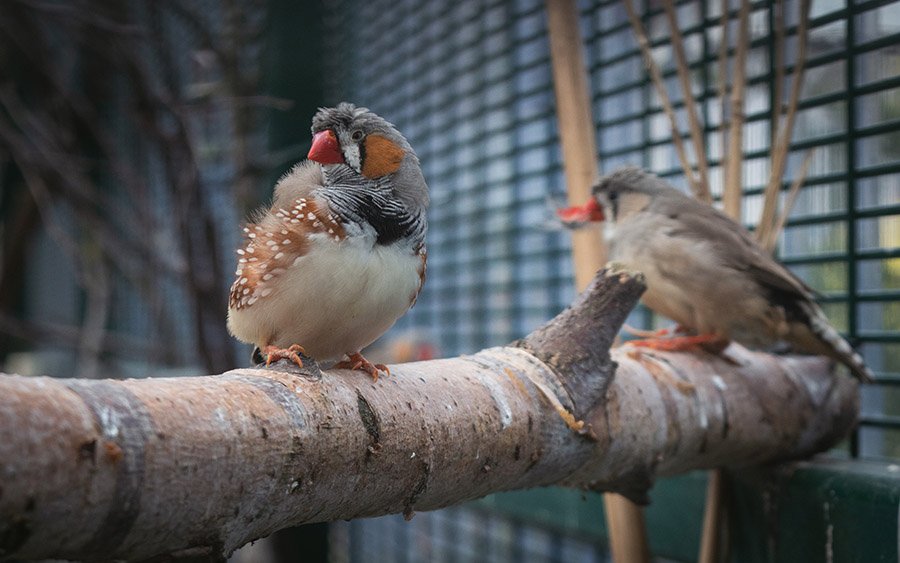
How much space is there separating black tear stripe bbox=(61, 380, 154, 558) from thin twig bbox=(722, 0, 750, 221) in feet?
4.32

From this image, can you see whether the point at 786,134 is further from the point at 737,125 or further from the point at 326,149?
the point at 326,149

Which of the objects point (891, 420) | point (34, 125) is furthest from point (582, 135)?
point (34, 125)

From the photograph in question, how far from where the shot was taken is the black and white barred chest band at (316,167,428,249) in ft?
3.50

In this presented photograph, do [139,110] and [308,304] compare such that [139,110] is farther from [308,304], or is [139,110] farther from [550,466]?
[550,466]

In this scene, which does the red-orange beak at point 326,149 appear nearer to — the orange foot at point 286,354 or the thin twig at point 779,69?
the orange foot at point 286,354


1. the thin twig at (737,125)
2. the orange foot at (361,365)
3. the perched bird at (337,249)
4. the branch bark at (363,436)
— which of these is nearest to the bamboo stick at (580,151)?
the branch bark at (363,436)

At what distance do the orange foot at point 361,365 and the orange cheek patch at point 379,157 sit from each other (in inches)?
10.6

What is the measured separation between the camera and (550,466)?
110 cm

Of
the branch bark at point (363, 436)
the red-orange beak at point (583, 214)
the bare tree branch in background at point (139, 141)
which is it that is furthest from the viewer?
the bare tree branch in background at point (139, 141)

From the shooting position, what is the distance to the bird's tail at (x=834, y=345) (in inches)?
57.7

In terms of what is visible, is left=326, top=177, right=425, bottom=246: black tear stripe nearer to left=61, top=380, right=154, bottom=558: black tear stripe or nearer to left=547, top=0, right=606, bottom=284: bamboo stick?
left=61, top=380, right=154, bottom=558: black tear stripe

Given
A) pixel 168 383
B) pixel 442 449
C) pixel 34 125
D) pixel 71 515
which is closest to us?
pixel 71 515

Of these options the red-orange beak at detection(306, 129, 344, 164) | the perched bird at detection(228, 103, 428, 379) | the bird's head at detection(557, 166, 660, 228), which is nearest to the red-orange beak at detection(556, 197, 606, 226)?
the bird's head at detection(557, 166, 660, 228)

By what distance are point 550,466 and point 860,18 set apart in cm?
120
